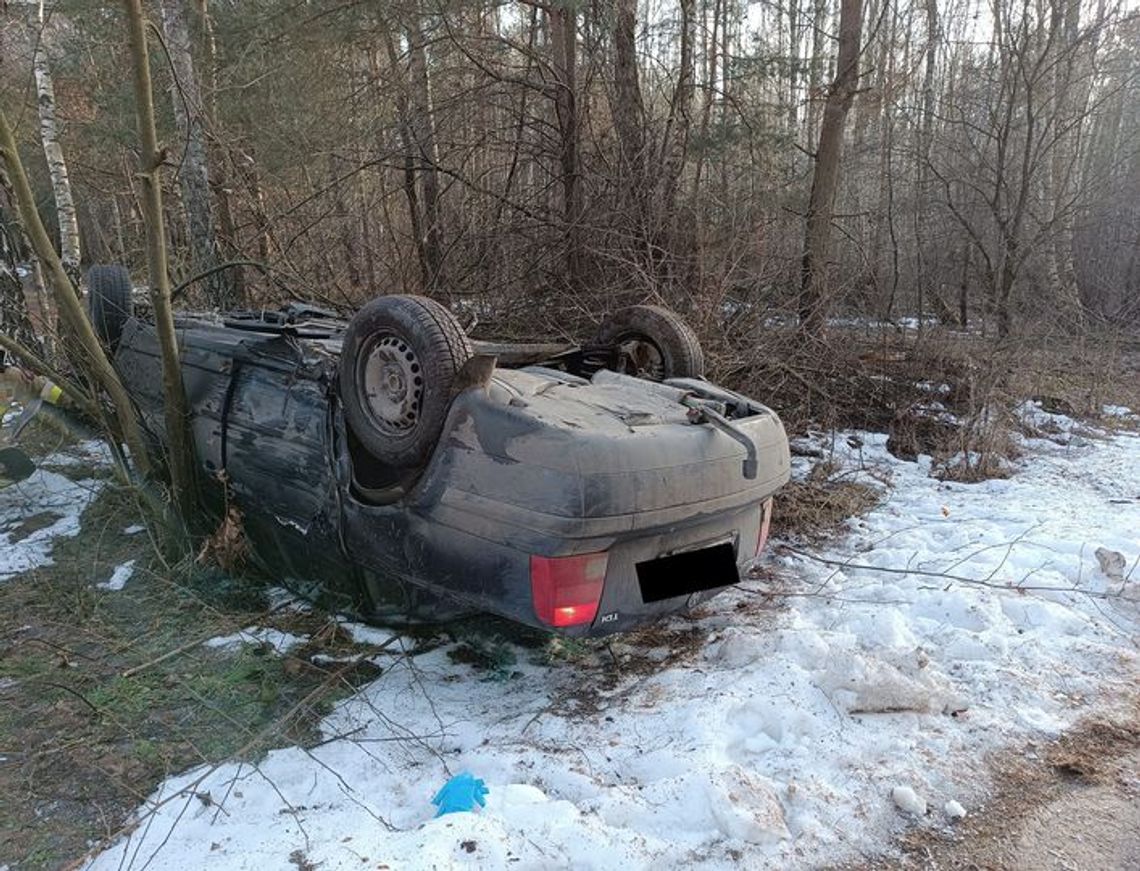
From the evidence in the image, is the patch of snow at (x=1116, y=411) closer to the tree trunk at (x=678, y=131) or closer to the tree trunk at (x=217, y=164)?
the tree trunk at (x=678, y=131)

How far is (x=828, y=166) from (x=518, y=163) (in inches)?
138

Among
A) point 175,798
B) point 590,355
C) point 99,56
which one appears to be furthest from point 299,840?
point 99,56

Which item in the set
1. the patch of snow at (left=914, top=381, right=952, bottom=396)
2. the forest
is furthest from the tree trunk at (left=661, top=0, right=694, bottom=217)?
the patch of snow at (left=914, top=381, right=952, bottom=396)

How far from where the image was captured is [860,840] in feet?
7.55

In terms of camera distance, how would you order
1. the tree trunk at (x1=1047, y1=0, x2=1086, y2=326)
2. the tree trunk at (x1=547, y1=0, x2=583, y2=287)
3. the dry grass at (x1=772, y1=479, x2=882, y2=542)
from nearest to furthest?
the dry grass at (x1=772, y1=479, x2=882, y2=542) < the tree trunk at (x1=547, y1=0, x2=583, y2=287) < the tree trunk at (x1=1047, y1=0, x2=1086, y2=326)

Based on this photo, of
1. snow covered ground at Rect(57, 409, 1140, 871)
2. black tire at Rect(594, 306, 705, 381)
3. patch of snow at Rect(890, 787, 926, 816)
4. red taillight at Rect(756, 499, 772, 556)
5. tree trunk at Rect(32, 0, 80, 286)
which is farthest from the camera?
tree trunk at Rect(32, 0, 80, 286)

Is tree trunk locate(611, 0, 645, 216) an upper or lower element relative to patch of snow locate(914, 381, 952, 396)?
upper

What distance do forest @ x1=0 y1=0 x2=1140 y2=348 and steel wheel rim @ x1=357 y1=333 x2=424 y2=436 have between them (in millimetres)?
3809

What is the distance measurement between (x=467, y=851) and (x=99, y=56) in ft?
44.5

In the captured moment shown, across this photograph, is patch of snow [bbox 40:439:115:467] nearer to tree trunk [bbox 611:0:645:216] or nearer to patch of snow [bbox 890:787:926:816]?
patch of snow [bbox 890:787:926:816]

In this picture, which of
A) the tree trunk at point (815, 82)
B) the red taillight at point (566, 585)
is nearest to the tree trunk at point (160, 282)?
the red taillight at point (566, 585)

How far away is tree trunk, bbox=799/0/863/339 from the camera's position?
7980mm

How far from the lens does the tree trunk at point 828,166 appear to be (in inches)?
314

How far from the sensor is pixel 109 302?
4.99 m
